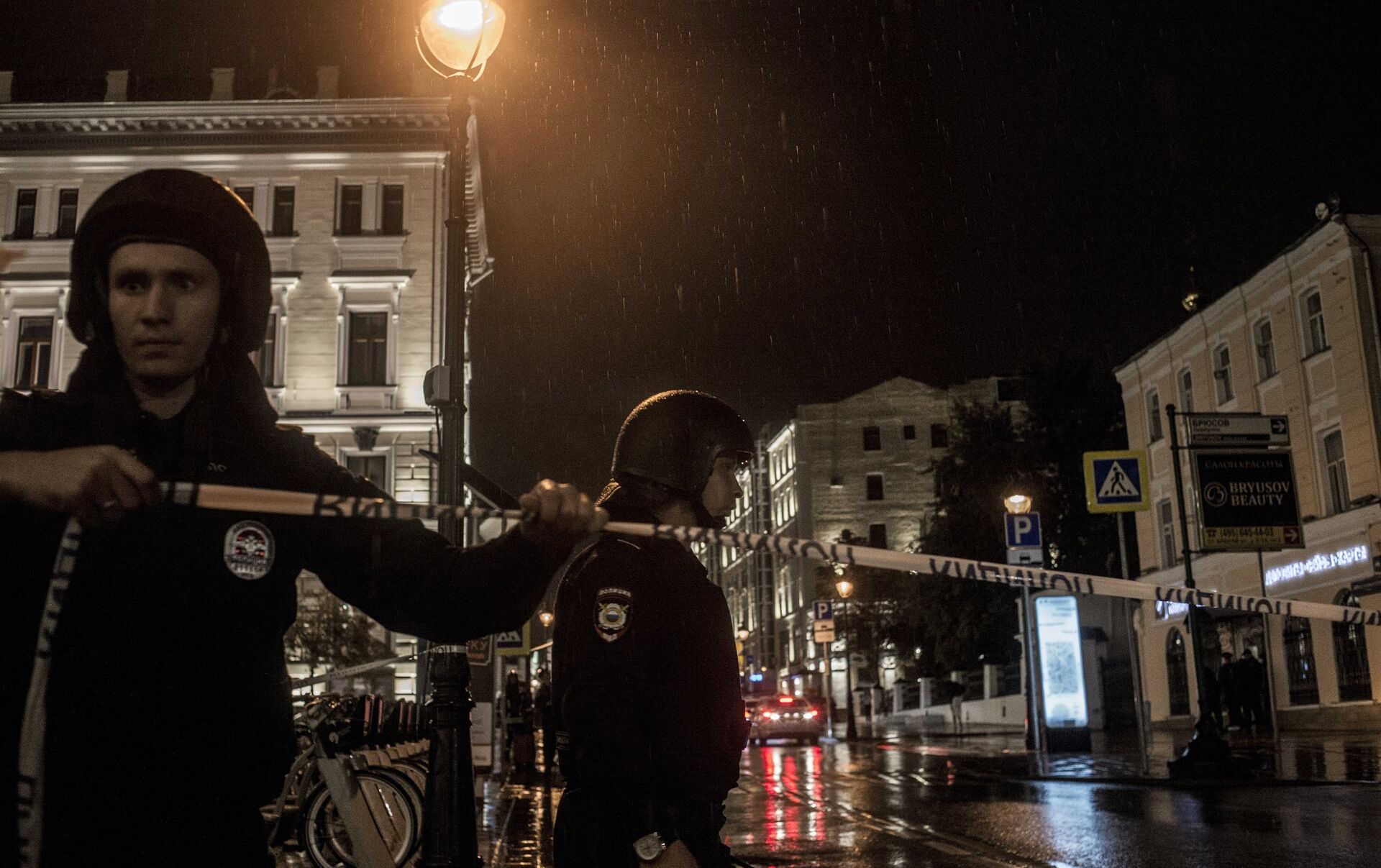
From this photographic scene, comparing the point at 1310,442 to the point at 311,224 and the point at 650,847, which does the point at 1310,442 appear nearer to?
the point at 311,224

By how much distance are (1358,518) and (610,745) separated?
3119 centimetres

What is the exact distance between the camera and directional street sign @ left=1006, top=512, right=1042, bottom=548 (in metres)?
23.1

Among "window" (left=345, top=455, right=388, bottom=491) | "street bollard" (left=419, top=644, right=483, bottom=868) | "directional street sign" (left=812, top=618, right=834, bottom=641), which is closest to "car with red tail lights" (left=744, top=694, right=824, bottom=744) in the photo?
"directional street sign" (left=812, top=618, right=834, bottom=641)

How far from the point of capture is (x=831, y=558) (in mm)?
3277

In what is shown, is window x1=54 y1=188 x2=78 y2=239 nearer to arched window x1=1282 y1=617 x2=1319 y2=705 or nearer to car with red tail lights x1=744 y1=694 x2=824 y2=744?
car with red tail lights x1=744 y1=694 x2=824 y2=744

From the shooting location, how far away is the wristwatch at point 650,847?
9.72 ft

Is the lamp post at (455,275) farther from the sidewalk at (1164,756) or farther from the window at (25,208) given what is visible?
the window at (25,208)

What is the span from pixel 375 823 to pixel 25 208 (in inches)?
1468

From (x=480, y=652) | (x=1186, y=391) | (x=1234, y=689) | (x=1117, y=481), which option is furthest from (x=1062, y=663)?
(x=1186, y=391)

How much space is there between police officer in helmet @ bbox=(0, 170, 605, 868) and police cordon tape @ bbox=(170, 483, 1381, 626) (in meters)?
0.04

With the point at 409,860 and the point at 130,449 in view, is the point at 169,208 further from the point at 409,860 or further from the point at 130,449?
the point at 409,860

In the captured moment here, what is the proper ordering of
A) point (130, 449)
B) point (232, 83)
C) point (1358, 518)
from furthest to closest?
point (232, 83) → point (1358, 518) → point (130, 449)

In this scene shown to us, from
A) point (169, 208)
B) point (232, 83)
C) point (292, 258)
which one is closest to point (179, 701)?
point (169, 208)

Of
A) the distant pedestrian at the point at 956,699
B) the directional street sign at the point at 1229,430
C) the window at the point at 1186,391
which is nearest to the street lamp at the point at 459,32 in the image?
the directional street sign at the point at 1229,430
